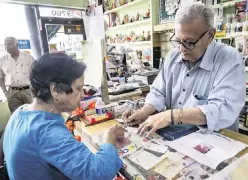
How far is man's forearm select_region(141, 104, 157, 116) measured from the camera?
1235 mm

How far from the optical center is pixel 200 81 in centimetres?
117

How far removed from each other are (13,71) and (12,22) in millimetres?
972

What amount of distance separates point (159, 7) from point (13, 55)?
7.68 ft

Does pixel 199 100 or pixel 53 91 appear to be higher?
pixel 53 91

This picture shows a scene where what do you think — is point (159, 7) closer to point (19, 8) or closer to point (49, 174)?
point (19, 8)

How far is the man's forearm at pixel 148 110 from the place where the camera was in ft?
4.05

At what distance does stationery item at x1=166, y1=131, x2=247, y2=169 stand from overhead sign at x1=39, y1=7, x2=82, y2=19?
3.12 m

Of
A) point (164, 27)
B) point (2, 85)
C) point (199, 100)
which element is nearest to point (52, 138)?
point (199, 100)

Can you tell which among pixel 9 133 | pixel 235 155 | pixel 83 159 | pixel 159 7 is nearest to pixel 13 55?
pixel 159 7

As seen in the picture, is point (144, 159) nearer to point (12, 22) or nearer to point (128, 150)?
point (128, 150)

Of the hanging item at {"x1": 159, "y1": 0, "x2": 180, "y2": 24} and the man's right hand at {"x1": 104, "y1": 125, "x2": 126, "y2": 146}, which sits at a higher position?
the hanging item at {"x1": 159, "y1": 0, "x2": 180, "y2": 24}

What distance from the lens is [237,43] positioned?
6.27 ft

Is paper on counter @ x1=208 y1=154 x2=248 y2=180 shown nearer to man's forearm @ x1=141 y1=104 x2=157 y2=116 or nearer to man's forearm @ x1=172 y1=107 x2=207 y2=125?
man's forearm @ x1=172 y1=107 x2=207 y2=125

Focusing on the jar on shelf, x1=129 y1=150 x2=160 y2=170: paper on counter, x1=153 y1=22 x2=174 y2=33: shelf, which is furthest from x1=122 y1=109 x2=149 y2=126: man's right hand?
x1=153 y1=22 x2=174 y2=33: shelf
